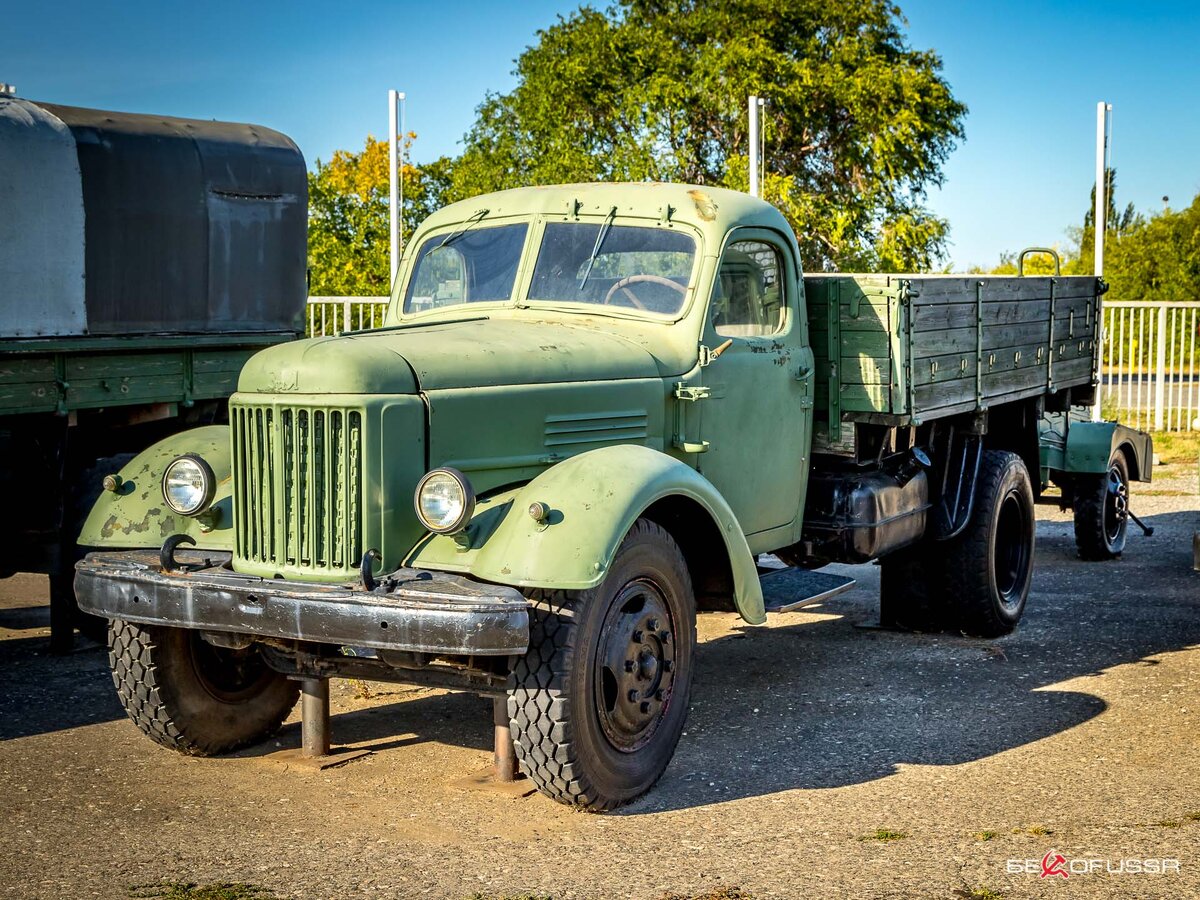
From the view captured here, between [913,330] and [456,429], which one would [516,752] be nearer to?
[456,429]

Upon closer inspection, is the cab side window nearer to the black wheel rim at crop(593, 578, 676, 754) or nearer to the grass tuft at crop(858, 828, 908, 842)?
the black wheel rim at crop(593, 578, 676, 754)

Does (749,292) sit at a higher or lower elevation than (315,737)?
higher

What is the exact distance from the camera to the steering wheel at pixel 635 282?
6.09 meters

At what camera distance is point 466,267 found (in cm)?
648

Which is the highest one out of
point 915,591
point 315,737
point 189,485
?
point 189,485

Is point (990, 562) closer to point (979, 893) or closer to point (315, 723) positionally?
point (979, 893)

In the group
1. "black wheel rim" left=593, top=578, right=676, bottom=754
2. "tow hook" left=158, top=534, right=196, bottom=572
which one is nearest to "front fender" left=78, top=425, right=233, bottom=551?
"tow hook" left=158, top=534, right=196, bottom=572

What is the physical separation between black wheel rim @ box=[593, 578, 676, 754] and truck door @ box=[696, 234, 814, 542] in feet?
3.28

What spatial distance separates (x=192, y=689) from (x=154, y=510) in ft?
2.32

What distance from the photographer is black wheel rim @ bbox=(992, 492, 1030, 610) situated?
8258 millimetres

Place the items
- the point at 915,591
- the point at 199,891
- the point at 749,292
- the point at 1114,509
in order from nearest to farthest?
the point at 199,891, the point at 749,292, the point at 915,591, the point at 1114,509

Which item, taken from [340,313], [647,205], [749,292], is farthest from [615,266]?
[340,313]

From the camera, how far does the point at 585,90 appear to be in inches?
1209

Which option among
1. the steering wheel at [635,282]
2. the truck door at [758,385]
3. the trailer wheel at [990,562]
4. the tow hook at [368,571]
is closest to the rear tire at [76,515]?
the steering wheel at [635,282]
